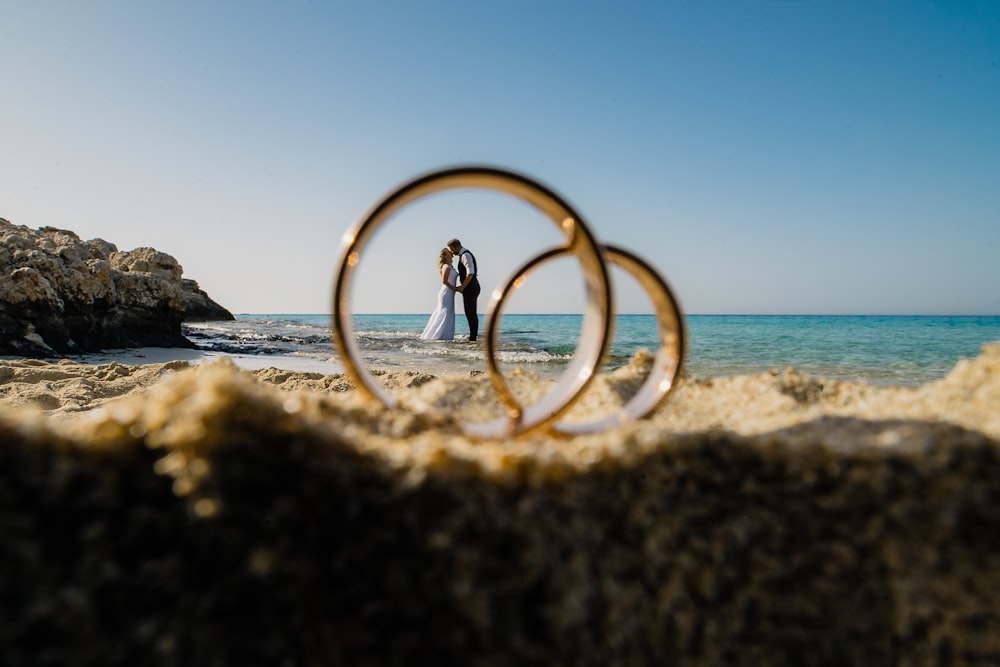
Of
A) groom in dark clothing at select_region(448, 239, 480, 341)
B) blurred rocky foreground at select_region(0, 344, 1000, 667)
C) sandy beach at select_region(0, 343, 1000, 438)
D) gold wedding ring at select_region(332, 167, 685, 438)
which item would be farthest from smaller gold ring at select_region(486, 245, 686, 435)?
groom in dark clothing at select_region(448, 239, 480, 341)

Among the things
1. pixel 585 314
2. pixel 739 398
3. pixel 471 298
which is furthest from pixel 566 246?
pixel 471 298

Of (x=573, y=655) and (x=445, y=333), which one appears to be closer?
(x=573, y=655)

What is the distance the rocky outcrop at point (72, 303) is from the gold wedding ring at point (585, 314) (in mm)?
7218

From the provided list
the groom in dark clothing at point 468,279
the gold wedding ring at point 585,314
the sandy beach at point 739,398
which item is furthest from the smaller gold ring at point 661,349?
the groom in dark clothing at point 468,279

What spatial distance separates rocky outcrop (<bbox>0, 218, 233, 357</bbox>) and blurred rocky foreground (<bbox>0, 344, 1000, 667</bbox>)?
740 cm

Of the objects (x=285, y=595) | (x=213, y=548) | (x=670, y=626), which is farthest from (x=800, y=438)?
(x=213, y=548)

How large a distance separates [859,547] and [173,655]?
1615mm

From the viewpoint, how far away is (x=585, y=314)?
7.68 feet

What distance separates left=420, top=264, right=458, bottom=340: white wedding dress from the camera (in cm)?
1202

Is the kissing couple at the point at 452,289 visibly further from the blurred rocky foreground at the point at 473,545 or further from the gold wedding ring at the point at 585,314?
the blurred rocky foreground at the point at 473,545

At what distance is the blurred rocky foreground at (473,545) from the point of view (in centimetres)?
109

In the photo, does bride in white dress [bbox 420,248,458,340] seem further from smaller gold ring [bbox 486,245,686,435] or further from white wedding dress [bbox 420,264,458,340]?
smaller gold ring [bbox 486,245,686,435]

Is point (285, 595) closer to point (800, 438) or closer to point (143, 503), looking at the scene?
point (143, 503)

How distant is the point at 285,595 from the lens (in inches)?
44.0
